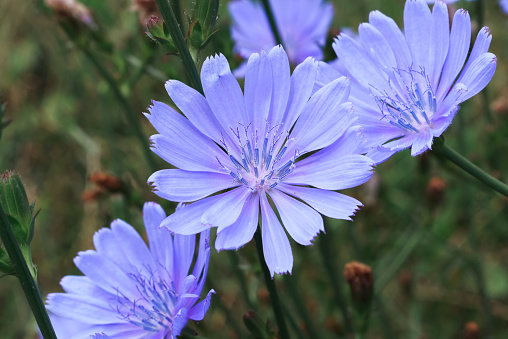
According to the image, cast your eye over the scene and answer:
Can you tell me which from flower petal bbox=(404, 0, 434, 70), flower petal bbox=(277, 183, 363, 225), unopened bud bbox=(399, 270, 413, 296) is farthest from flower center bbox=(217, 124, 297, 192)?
unopened bud bbox=(399, 270, 413, 296)

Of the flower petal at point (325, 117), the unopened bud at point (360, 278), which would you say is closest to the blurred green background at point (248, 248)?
the unopened bud at point (360, 278)

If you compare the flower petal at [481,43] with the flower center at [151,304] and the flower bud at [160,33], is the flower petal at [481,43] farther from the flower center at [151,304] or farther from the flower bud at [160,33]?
the flower center at [151,304]

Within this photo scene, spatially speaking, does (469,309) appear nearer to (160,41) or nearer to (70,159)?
(160,41)

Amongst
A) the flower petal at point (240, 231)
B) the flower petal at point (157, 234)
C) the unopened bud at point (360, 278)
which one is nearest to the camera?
the flower petal at point (240, 231)

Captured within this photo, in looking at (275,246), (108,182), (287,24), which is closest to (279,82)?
(275,246)

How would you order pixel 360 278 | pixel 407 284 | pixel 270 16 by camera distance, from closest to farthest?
pixel 360 278 → pixel 270 16 → pixel 407 284

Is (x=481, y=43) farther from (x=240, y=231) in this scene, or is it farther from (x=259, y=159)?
(x=240, y=231)
